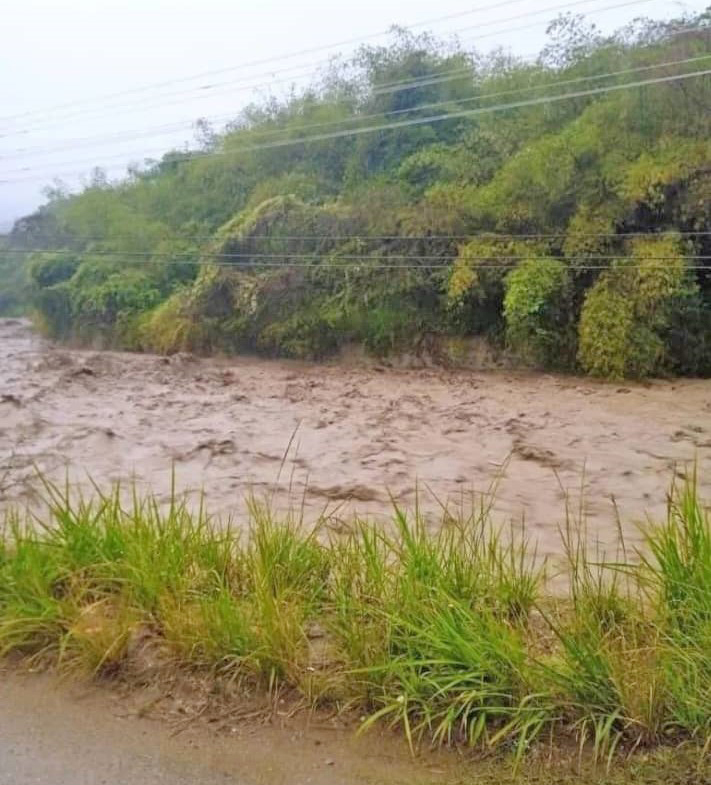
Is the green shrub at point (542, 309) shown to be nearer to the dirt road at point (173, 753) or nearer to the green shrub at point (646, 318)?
the green shrub at point (646, 318)

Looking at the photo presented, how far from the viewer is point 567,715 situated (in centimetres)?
297

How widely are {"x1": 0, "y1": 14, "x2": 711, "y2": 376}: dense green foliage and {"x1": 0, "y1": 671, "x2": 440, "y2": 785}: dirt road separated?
39.0 feet

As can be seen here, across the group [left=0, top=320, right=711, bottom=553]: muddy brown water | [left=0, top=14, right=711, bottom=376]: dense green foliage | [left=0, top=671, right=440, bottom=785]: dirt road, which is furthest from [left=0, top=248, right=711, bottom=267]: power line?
[left=0, top=671, right=440, bottom=785]: dirt road

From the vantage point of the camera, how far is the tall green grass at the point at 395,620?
2.96m

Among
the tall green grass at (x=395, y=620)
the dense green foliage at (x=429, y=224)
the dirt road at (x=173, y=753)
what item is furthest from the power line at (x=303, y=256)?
the dirt road at (x=173, y=753)

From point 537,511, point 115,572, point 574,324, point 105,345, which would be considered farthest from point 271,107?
point 115,572

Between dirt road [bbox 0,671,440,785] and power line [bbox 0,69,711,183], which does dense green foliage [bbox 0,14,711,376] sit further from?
dirt road [bbox 0,671,440,785]

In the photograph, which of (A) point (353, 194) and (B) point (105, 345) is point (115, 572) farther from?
(B) point (105, 345)

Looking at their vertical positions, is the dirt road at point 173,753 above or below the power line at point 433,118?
below

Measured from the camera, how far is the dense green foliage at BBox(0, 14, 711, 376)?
46.3ft

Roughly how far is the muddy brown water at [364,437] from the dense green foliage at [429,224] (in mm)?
1109

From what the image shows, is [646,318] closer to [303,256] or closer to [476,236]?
[476,236]

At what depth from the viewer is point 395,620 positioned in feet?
10.8

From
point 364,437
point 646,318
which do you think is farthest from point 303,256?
point 364,437
